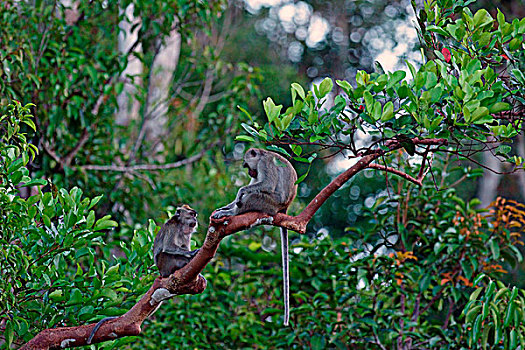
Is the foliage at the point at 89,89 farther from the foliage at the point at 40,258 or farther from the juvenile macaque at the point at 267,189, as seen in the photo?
the juvenile macaque at the point at 267,189

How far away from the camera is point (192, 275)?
73.7 inches

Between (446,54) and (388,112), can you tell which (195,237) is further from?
(388,112)

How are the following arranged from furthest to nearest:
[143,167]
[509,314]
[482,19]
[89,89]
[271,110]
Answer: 1. [143,167]
2. [89,89]
3. [509,314]
4. [482,19]
5. [271,110]

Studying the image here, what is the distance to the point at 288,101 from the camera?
9250 millimetres

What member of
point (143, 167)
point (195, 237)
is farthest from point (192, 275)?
point (143, 167)

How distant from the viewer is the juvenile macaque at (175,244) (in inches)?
80.7

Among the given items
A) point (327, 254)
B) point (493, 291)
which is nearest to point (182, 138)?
point (327, 254)

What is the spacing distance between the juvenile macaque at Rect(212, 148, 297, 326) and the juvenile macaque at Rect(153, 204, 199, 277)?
0.59 feet

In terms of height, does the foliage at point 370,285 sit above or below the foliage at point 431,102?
below

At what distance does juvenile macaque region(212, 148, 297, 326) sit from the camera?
200 centimetres

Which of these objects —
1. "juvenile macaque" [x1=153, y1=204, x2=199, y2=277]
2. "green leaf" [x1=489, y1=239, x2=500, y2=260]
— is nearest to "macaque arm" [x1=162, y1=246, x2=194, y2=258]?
"juvenile macaque" [x1=153, y1=204, x2=199, y2=277]

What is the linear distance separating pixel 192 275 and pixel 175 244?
0.78 ft

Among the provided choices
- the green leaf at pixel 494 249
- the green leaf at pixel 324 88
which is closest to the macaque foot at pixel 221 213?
the green leaf at pixel 324 88

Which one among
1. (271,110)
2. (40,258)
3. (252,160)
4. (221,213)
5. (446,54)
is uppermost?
(446,54)
